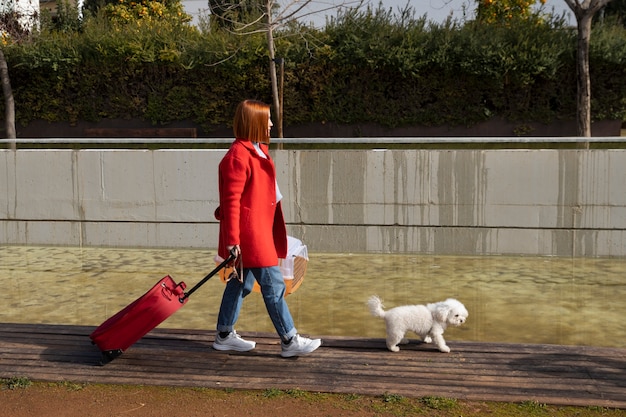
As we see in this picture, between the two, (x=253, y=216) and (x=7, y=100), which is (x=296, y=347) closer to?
(x=253, y=216)

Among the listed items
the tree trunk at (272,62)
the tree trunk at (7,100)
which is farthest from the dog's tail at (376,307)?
the tree trunk at (7,100)

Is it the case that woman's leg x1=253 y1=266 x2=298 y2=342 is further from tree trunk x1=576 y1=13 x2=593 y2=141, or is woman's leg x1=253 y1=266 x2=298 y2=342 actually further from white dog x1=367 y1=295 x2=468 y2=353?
tree trunk x1=576 y1=13 x2=593 y2=141

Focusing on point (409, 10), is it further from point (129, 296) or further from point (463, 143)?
point (129, 296)

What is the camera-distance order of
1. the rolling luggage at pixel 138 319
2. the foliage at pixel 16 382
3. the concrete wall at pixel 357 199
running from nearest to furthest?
1. the foliage at pixel 16 382
2. the rolling luggage at pixel 138 319
3. the concrete wall at pixel 357 199

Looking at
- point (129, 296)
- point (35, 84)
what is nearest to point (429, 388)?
point (129, 296)

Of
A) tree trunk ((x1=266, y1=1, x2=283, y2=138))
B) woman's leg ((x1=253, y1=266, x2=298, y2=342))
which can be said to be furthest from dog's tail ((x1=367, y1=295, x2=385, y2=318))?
tree trunk ((x1=266, y1=1, x2=283, y2=138))

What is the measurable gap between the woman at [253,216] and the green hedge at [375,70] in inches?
551

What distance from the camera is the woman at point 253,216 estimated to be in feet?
16.5

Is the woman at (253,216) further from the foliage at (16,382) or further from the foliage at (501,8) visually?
the foliage at (501,8)

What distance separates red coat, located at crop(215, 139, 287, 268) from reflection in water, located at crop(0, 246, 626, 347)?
7.63ft

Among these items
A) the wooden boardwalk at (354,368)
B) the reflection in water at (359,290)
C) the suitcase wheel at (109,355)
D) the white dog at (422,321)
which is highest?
the white dog at (422,321)

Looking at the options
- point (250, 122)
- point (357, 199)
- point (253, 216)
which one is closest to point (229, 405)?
point (253, 216)

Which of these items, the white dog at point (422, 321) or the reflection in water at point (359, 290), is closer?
the white dog at point (422, 321)

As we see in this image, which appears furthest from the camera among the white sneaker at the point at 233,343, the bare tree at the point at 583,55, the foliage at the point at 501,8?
the foliage at the point at 501,8
